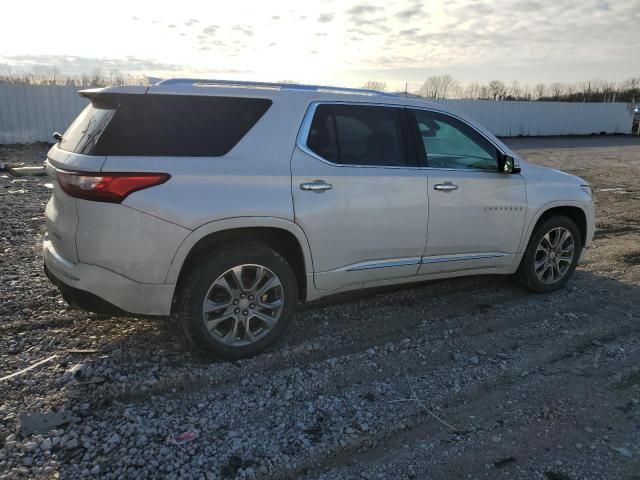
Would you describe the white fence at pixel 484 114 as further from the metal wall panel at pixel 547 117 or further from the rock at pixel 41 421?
the rock at pixel 41 421

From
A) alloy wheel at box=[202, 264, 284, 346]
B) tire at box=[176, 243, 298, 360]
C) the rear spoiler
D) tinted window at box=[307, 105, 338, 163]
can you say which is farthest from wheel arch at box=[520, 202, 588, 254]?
the rear spoiler

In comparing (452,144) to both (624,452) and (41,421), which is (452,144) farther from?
(41,421)

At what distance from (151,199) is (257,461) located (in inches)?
65.7

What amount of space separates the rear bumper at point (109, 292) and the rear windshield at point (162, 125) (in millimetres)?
774

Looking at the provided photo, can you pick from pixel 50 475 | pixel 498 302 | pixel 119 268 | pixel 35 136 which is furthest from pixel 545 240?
pixel 35 136

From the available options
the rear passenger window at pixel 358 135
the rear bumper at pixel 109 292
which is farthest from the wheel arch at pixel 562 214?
the rear bumper at pixel 109 292

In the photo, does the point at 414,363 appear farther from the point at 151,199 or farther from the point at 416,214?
the point at 151,199

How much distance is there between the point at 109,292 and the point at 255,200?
1.11m

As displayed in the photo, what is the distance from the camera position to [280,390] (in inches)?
138

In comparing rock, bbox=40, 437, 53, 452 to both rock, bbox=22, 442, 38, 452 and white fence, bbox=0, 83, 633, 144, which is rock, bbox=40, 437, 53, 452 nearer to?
rock, bbox=22, 442, 38, 452

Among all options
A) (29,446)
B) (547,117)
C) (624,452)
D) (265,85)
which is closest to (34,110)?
(265,85)

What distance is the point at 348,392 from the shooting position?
3514mm

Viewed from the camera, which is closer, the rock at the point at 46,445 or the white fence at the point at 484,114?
the rock at the point at 46,445

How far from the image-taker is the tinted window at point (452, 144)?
454 cm
